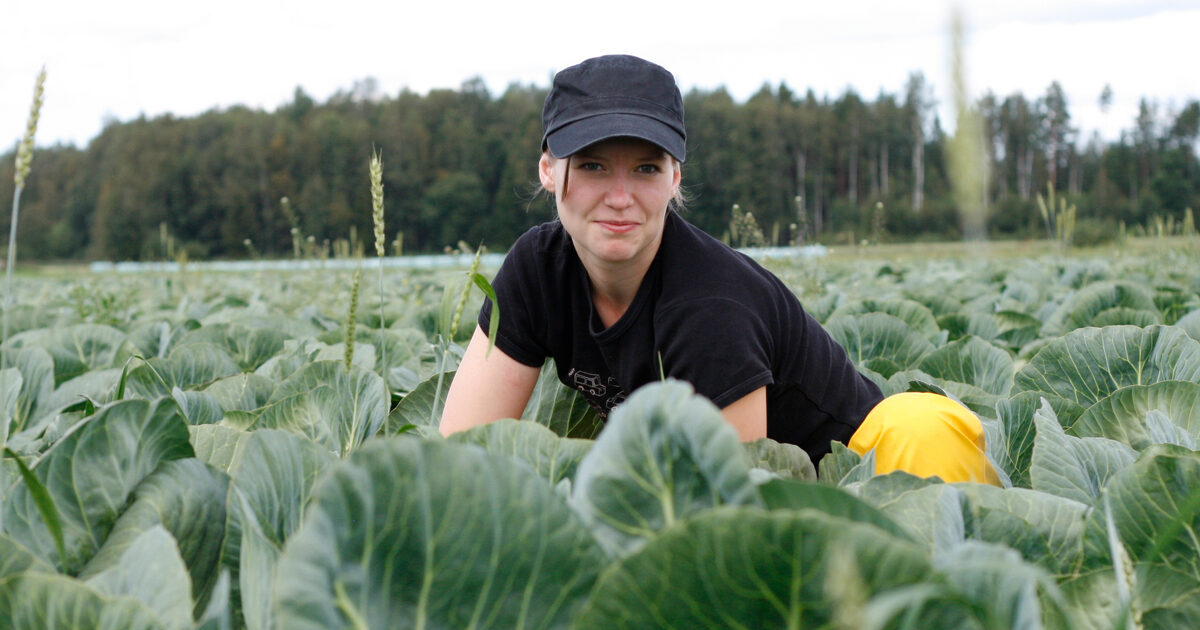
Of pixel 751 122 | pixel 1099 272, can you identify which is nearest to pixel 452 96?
pixel 751 122

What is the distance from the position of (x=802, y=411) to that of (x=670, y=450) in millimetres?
1401

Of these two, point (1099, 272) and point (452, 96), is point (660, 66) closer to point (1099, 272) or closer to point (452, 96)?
point (1099, 272)

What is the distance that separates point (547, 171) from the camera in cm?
215

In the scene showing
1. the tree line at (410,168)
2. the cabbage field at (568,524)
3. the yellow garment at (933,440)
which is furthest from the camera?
the tree line at (410,168)

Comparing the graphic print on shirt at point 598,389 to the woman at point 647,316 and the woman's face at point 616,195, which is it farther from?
the woman's face at point 616,195

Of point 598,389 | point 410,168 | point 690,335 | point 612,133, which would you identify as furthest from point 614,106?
point 410,168

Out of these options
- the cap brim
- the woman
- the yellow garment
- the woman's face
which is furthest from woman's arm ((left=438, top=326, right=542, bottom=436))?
the yellow garment

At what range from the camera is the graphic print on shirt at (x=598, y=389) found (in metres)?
2.10

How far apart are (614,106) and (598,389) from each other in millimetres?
682

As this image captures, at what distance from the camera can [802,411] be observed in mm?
2037

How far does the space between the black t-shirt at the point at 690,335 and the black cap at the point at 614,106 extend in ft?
→ 0.90

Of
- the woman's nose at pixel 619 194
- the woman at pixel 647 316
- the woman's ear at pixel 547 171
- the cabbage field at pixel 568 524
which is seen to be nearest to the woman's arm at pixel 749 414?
the woman at pixel 647 316

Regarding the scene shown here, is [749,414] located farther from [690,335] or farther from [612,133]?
[612,133]

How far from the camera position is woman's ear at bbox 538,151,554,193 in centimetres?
210
